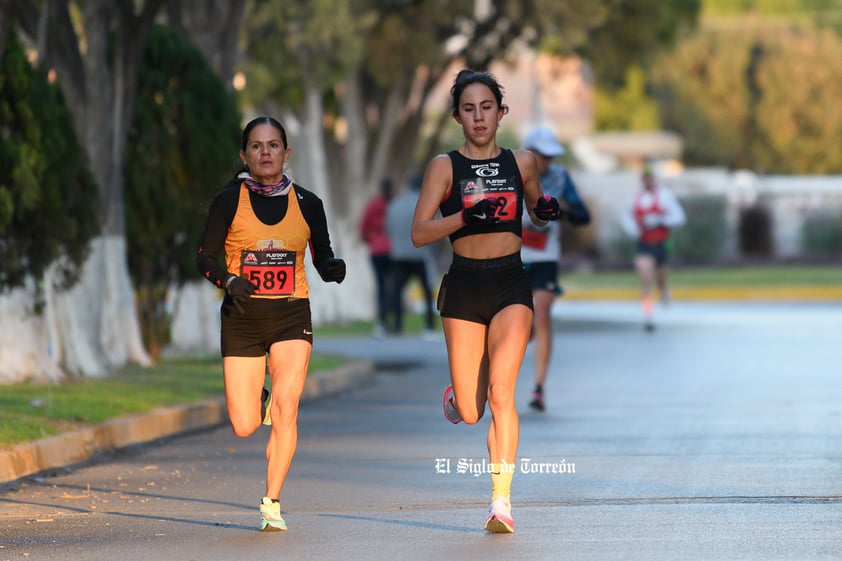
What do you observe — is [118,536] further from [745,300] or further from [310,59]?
[745,300]

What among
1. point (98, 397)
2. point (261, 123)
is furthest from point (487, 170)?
point (98, 397)

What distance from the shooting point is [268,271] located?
8.77m

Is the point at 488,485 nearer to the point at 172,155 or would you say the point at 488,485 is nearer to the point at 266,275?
the point at 266,275

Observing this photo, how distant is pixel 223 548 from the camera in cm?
815

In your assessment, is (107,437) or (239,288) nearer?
(239,288)

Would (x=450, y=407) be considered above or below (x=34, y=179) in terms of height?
below

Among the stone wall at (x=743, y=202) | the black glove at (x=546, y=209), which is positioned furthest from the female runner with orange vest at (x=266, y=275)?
the stone wall at (x=743, y=202)

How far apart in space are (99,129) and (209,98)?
1.92 metres

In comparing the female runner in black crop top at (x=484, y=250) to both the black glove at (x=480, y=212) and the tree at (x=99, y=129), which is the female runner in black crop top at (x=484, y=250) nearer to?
the black glove at (x=480, y=212)

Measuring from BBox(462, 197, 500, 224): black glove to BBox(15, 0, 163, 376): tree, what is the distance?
7320mm

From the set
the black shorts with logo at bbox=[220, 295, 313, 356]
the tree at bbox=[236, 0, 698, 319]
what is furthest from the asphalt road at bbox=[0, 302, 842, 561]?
the tree at bbox=[236, 0, 698, 319]

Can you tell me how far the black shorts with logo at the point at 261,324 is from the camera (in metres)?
8.76

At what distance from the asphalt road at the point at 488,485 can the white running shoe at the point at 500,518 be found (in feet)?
0.19

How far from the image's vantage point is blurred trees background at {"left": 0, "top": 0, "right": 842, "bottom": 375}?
1576 centimetres
